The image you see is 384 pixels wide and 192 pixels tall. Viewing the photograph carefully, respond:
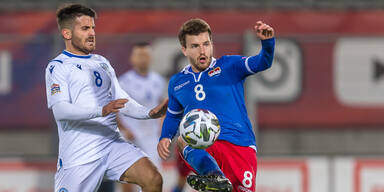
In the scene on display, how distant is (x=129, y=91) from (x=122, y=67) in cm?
83

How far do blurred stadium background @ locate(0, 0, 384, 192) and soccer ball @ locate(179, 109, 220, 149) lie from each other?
3.74 meters

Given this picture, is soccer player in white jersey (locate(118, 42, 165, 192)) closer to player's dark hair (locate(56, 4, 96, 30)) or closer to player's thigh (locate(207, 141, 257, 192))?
player's dark hair (locate(56, 4, 96, 30))

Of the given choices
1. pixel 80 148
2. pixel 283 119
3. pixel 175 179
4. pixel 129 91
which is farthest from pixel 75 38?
pixel 283 119

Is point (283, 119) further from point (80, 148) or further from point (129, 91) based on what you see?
point (80, 148)

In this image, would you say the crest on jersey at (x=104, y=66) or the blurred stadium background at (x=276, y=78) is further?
the blurred stadium background at (x=276, y=78)

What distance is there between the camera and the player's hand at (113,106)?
5109mm

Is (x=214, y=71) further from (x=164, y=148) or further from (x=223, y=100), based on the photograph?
(x=164, y=148)

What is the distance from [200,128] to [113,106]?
0.59 meters

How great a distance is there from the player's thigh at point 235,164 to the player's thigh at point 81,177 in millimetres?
765

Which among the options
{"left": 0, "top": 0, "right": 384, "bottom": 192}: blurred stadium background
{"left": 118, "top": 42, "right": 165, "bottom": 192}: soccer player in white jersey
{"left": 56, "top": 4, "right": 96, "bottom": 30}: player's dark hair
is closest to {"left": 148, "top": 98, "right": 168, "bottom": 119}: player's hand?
{"left": 56, "top": 4, "right": 96, "bottom": 30}: player's dark hair

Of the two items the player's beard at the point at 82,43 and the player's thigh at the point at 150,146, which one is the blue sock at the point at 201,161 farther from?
the player's thigh at the point at 150,146

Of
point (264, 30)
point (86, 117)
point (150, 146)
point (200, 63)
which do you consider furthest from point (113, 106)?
point (150, 146)

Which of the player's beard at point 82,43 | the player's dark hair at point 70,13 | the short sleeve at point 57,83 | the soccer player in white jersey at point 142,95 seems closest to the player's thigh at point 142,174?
the short sleeve at point 57,83

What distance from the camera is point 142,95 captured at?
27.9 feet
